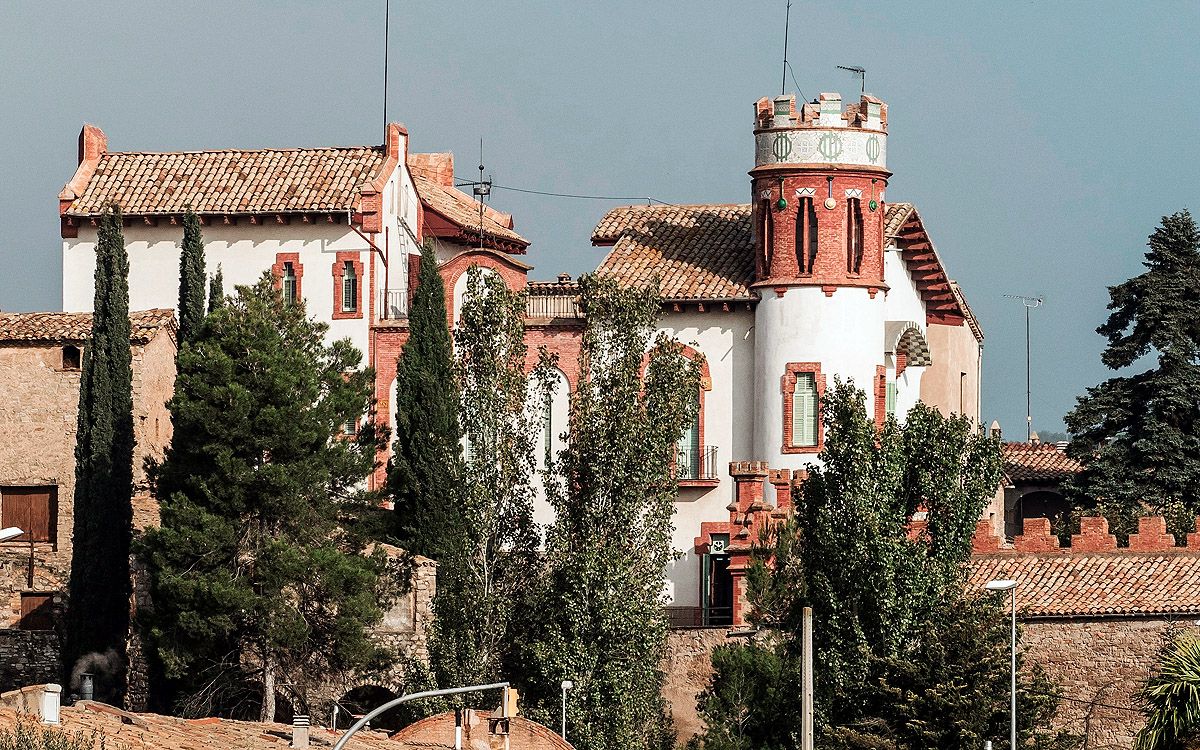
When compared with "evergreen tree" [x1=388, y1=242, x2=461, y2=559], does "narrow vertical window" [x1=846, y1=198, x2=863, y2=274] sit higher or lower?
higher

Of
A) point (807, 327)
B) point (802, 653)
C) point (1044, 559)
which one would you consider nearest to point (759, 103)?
point (807, 327)

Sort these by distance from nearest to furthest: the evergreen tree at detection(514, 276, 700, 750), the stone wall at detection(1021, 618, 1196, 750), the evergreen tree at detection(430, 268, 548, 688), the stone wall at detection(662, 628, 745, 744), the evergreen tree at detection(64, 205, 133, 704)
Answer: the evergreen tree at detection(514, 276, 700, 750) < the evergreen tree at detection(430, 268, 548, 688) < the evergreen tree at detection(64, 205, 133, 704) < the stone wall at detection(1021, 618, 1196, 750) < the stone wall at detection(662, 628, 745, 744)

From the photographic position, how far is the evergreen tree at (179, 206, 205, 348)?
202ft

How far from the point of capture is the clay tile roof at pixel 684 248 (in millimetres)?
68500

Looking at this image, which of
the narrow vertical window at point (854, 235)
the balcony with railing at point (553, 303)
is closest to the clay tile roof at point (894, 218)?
the narrow vertical window at point (854, 235)

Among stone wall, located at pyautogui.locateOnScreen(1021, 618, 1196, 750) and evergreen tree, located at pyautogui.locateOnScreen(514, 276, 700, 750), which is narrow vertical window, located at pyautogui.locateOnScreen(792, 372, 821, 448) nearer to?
evergreen tree, located at pyautogui.locateOnScreen(514, 276, 700, 750)

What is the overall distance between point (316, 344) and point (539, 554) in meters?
6.41

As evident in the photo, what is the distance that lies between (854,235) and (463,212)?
12889 mm

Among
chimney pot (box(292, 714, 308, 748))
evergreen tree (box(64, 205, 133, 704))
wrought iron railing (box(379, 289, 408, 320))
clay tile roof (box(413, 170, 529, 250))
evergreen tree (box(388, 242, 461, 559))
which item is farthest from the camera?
clay tile roof (box(413, 170, 529, 250))

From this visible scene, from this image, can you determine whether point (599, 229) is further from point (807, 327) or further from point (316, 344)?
point (316, 344)

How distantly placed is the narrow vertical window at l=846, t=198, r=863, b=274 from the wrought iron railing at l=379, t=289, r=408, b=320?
34.4 feet

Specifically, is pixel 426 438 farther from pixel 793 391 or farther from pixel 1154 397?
pixel 1154 397

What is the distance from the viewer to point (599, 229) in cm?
7200

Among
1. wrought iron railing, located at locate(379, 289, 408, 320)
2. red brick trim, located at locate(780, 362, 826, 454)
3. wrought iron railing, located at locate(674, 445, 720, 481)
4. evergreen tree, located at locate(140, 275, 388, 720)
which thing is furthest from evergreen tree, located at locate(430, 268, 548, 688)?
wrought iron railing, located at locate(379, 289, 408, 320)
